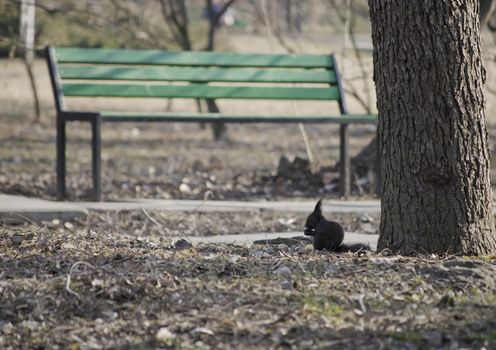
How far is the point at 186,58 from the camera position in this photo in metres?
10.7

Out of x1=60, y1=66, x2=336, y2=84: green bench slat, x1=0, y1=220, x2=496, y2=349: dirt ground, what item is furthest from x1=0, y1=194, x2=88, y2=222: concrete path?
x1=0, y1=220, x2=496, y2=349: dirt ground

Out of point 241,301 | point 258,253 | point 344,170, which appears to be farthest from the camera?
point 344,170

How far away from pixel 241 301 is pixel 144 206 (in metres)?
4.18

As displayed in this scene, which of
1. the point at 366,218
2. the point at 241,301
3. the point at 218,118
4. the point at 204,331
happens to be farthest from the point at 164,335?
the point at 218,118

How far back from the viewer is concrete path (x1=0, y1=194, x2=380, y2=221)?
8102 mm

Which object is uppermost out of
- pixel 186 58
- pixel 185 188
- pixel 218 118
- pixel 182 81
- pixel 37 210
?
pixel 186 58

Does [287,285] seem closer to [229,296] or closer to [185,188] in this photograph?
[229,296]

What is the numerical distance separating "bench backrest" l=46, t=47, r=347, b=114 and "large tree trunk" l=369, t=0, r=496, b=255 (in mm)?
4720

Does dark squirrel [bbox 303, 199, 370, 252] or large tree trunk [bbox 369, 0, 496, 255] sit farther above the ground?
large tree trunk [bbox 369, 0, 496, 255]

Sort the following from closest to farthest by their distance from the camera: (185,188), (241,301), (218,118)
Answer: (241,301)
(218,118)
(185,188)

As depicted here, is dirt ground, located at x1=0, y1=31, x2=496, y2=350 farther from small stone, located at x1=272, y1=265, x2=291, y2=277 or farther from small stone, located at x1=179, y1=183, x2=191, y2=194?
small stone, located at x1=179, y1=183, x2=191, y2=194

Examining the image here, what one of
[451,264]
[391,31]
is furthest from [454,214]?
[391,31]

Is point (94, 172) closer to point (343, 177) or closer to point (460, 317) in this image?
point (343, 177)

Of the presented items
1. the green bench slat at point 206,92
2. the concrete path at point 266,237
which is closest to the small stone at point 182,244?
the concrete path at point 266,237
